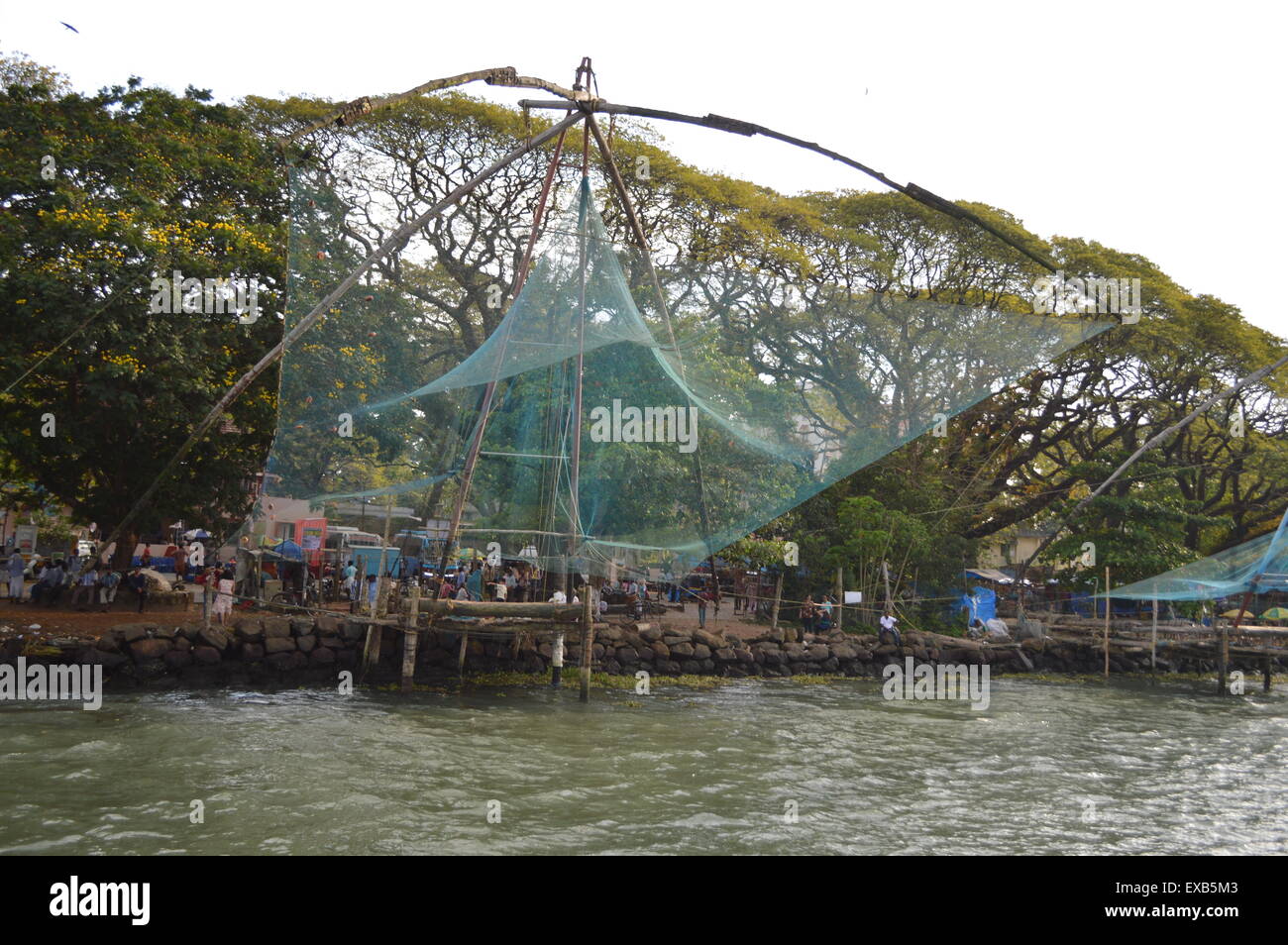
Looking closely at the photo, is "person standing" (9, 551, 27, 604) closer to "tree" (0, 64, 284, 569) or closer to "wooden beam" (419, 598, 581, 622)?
"tree" (0, 64, 284, 569)

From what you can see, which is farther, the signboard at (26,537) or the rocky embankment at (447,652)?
the signboard at (26,537)

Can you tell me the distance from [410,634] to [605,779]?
518 cm

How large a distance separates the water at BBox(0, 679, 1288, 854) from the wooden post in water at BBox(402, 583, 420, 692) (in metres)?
0.41

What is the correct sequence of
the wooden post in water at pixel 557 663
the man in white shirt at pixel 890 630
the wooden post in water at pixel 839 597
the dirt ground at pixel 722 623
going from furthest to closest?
the wooden post in water at pixel 839 597, the man in white shirt at pixel 890 630, the dirt ground at pixel 722 623, the wooden post in water at pixel 557 663

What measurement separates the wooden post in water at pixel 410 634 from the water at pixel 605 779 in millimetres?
414

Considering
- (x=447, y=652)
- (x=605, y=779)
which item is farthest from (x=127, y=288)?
(x=605, y=779)

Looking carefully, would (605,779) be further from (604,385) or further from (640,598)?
(640,598)

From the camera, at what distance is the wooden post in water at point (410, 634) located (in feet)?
46.6

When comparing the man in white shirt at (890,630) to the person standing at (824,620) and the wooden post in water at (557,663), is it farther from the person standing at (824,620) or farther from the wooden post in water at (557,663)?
the wooden post in water at (557,663)

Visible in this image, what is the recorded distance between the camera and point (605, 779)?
10125 mm

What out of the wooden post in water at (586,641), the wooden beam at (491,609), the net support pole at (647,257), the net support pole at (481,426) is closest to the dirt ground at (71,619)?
the wooden post in water at (586,641)

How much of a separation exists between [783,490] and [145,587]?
504 inches
